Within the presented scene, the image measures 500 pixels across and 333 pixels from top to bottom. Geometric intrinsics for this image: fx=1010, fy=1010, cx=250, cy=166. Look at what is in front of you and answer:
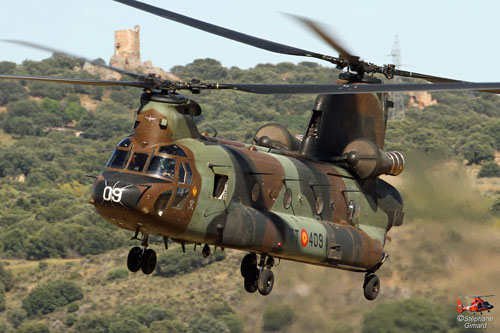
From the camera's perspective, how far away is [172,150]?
21094 mm

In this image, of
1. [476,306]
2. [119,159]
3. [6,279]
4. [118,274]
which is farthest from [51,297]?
[119,159]

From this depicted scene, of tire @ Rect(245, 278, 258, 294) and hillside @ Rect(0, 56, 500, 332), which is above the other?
tire @ Rect(245, 278, 258, 294)

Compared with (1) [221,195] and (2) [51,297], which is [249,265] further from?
(2) [51,297]

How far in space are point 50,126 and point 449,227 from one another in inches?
5382

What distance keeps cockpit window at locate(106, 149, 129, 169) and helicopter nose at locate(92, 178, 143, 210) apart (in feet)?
1.63

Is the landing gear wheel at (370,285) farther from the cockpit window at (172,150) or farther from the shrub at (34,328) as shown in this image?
the shrub at (34,328)

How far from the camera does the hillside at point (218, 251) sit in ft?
106

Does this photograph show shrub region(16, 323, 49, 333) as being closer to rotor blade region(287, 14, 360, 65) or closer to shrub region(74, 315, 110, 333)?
shrub region(74, 315, 110, 333)

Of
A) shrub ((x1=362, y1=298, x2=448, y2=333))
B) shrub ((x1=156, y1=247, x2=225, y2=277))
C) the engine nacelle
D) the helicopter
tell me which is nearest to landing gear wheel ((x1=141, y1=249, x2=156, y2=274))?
the engine nacelle

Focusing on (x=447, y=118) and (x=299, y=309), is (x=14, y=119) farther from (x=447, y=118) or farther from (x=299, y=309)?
(x=299, y=309)

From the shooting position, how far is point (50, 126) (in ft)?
534

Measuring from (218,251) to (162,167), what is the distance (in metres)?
52.5

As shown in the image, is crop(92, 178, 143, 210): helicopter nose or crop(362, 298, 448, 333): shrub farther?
crop(362, 298, 448, 333): shrub

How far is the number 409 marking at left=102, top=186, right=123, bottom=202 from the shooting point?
20.2 m
